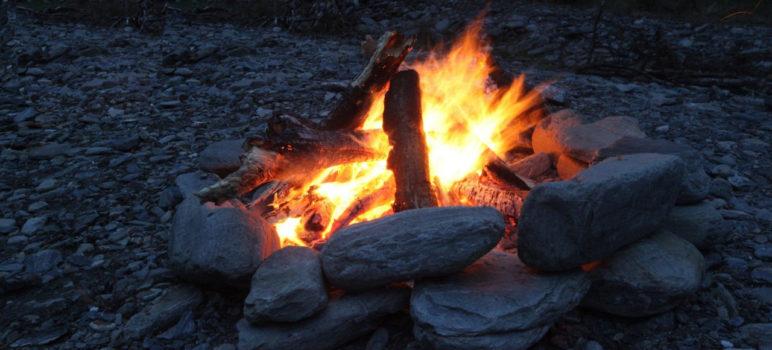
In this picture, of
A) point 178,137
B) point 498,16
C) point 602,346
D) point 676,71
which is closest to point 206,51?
point 178,137

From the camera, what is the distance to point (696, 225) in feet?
10.5

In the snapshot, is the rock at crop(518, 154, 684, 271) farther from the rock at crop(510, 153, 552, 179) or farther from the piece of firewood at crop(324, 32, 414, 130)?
the piece of firewood at crop(324, 32, 414, 130)

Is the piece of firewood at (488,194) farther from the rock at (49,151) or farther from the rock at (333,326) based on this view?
the rock at (49,151)

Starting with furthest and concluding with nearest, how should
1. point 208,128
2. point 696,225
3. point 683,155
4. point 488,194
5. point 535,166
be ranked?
point 208,128 → point 535,166 → point 488,194 → point 683,155 → point 696,225

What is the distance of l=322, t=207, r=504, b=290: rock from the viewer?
2.60 m

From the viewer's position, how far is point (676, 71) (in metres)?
6.73

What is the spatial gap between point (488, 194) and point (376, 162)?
795mm

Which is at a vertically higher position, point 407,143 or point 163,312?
point 407,143

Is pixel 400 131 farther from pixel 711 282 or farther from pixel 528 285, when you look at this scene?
pixel 711 282

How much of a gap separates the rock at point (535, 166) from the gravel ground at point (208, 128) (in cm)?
116

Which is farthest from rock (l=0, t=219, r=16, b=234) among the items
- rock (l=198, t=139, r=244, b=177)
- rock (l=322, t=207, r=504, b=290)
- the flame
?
rock (l=322, t=207, r=504, b=290)

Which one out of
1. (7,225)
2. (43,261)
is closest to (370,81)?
(43,261)

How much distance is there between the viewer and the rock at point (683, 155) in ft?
10.6

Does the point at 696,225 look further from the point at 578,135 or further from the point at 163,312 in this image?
the point at 163,312
